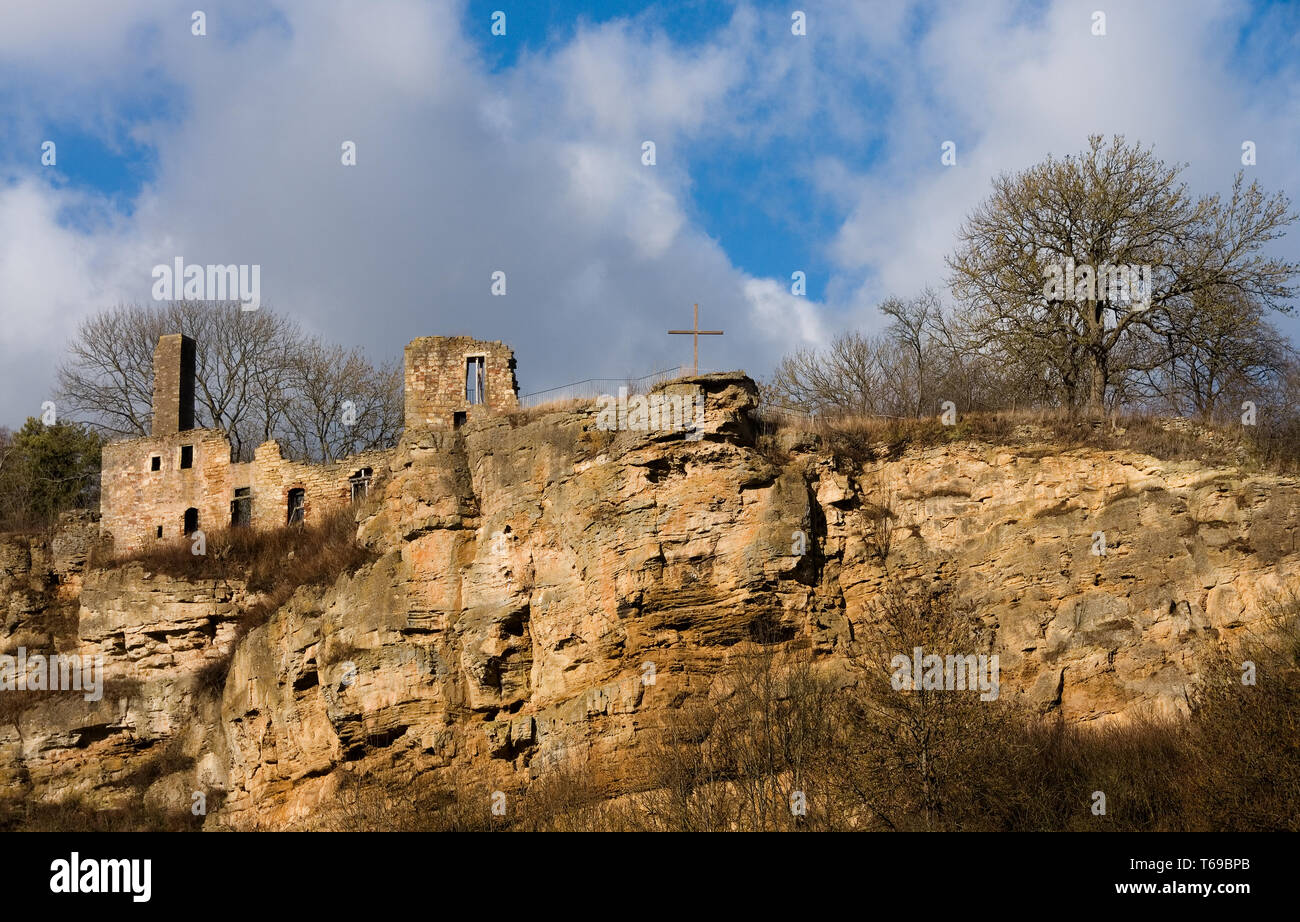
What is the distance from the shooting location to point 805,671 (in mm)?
24969

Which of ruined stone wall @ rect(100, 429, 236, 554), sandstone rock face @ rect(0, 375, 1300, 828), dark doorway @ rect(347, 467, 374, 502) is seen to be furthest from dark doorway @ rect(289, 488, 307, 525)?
sandstone rock face @ rect(0, 375, 1300, 828)

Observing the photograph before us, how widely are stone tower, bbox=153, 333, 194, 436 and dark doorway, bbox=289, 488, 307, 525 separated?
179 inches

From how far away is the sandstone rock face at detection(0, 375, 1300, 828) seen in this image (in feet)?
82.4

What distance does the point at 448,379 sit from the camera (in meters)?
32.0

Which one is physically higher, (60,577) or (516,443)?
(516,443)

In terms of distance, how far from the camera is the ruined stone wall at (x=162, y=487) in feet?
118

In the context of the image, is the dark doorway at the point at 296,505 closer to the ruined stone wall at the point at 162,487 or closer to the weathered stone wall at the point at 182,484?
the weathered stone wall at the point at 182,484

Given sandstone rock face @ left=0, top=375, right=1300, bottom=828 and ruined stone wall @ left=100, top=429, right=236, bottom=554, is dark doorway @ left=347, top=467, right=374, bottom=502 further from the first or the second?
ruined stone wall @ left=100, top=429, right=236, bottom=554

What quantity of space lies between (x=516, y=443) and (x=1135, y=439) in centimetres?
1264

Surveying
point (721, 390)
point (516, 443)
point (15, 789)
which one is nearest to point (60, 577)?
point (15, 789)

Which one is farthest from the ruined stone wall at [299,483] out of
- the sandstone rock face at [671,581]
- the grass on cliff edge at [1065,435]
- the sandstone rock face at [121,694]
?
the grass on cliff edge at [1065,435]
